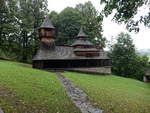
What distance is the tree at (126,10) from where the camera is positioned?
8.91 m

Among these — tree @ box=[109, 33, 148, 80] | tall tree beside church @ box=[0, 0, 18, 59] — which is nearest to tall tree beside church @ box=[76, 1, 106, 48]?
tree @ box=[109, 33, 148, 80]

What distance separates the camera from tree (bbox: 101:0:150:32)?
8.91 m

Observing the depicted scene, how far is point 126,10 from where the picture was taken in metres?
9.29

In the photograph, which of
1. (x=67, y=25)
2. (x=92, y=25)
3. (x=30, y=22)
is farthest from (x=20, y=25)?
(x=92, y=25)

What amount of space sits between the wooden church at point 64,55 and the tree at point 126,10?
23366mm

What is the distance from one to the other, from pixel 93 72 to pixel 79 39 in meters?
8.25

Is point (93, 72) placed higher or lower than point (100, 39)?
lower

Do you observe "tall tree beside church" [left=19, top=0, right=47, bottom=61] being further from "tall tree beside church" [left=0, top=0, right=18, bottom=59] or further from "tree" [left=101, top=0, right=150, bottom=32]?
"tree" [left=101, top=0, right=150, bottom=32]

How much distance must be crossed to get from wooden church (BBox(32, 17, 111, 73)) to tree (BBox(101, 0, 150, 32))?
23.4 metres

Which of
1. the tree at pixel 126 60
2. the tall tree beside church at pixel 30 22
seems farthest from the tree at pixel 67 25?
the tree at pixel 126 60

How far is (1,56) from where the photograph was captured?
138 feet

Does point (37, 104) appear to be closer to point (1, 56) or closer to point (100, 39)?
point (1, 56)

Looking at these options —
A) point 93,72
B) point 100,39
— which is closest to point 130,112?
point 93,72

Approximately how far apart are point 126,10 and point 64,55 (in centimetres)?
2511
